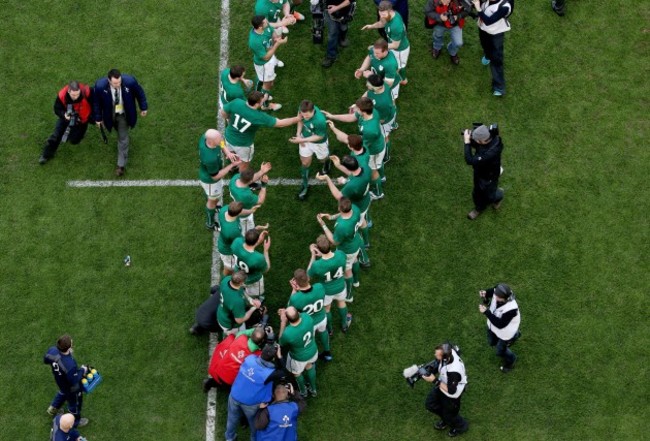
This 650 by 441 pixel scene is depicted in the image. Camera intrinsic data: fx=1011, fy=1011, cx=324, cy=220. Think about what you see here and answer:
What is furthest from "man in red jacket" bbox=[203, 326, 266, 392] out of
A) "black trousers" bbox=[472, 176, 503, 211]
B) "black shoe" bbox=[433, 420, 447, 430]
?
"black trousers" bbox=[472, 176, 503, 211]

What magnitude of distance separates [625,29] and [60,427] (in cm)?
1217

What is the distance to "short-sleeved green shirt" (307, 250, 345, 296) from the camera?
1361 cm

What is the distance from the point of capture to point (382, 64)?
52.3 ft

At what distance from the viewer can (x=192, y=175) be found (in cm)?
1647

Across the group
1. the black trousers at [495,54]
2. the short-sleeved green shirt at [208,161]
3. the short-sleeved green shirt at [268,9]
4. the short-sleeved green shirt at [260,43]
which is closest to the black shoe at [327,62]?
the short-sleeved green shirt at [268,9]

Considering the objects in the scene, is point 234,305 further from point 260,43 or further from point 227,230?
point 260,43

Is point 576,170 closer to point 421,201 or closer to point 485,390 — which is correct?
point 421,201

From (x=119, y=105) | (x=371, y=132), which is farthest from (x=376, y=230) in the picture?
(x=119, y=105)

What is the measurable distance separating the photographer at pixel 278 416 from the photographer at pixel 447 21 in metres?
7.43

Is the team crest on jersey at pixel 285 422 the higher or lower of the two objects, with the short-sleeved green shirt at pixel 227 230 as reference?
lower

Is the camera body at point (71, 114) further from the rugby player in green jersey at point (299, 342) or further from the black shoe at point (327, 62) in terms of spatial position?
the rugby player in green jersey at point (299, 342)

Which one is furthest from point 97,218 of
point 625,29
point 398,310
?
point 625,29

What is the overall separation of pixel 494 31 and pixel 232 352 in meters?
7.30

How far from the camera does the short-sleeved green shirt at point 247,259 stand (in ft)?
45.3
